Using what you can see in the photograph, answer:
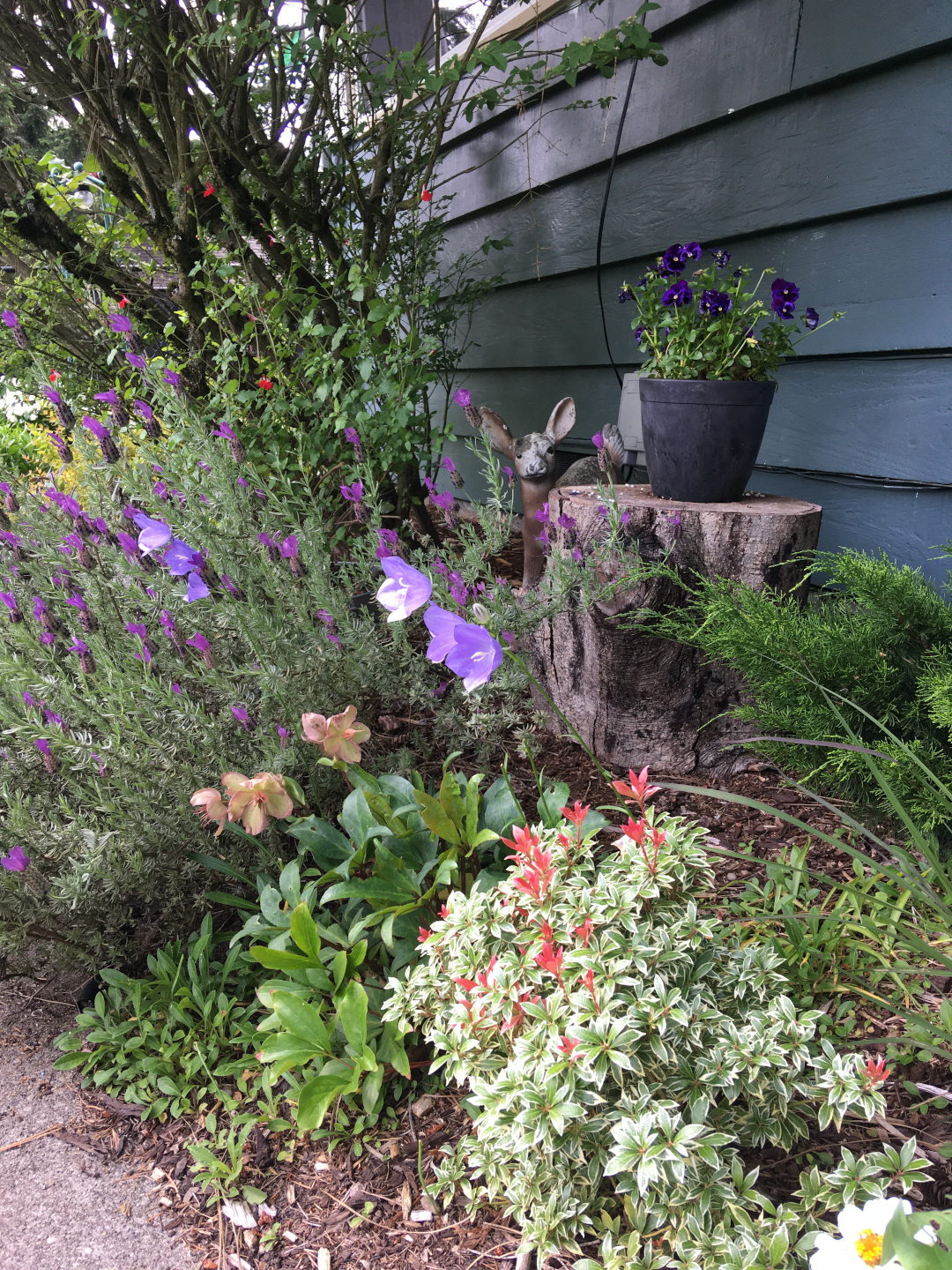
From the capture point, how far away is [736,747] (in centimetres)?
225

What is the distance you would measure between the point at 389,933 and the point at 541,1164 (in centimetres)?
46

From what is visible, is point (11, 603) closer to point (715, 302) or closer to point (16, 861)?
point (16, 861)

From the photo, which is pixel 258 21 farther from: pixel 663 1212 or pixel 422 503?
pixel 663 1212

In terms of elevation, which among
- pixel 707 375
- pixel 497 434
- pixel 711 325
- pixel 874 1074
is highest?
pixel 711 325

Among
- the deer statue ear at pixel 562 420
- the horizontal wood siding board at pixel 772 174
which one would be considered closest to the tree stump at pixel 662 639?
the deer statue ear at pixel 562 420

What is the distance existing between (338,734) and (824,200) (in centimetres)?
209

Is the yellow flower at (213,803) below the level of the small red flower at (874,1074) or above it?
above

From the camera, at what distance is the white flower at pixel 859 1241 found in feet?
2.61

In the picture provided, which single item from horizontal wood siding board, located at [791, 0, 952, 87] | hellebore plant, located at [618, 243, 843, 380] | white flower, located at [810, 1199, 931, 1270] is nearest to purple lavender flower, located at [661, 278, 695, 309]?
hellebore plant, located at [618, 243, 843, 380]

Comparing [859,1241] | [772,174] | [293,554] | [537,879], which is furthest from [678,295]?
[859,1241]

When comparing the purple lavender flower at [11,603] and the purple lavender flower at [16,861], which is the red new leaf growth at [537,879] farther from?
the purple lavender flower at [11,603]

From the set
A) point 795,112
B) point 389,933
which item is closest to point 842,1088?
point 389,933

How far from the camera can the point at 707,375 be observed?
2.07 metres

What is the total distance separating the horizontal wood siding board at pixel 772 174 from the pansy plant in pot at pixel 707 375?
1.44 ft
